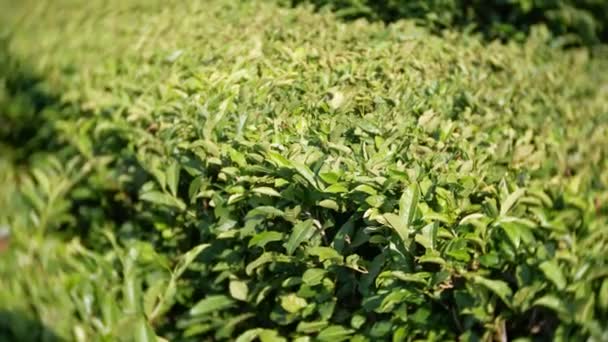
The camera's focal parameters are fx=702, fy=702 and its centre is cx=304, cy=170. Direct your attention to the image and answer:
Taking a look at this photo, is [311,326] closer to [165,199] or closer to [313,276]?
[313,276]

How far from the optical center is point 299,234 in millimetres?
2195

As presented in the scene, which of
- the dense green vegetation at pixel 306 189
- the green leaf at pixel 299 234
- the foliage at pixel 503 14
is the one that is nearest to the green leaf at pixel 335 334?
the dense green vegetation at pixel 306 189

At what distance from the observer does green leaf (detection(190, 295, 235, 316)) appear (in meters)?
2.63

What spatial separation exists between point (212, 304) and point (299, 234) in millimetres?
650

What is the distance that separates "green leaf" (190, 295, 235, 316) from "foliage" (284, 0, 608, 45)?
8.48 feet

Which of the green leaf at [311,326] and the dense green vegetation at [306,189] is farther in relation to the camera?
the green leaf at [311,326]

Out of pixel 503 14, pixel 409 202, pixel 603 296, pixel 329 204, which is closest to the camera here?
pixel 603 296

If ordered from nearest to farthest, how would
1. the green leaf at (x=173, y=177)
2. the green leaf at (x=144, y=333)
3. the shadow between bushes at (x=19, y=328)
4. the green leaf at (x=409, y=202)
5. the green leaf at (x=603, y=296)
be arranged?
the green leaf at (x=603, y=296) < the green leaf at (x=409, y=202) < the green leaf at (x=144, y=333) < the green leaf at (x=173, y=177) < the shadow between bushes at (x=19, y=328)

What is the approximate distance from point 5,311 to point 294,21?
218 cm

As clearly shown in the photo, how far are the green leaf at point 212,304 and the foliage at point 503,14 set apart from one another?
8.48 ft

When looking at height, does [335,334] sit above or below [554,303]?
below

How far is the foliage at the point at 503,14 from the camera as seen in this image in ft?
15.7

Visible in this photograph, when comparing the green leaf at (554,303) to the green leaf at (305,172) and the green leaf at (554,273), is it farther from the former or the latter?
the green leaf at (305,172)

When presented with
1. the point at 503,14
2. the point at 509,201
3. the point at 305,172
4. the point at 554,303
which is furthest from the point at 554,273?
the point at 503,14
